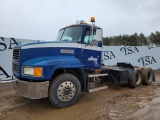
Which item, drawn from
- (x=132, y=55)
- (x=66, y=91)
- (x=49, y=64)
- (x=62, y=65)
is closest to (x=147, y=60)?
(x=132, y=55)

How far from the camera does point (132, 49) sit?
56.9 ft

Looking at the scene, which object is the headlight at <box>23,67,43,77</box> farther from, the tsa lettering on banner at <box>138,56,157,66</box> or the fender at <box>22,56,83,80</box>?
the tsa lettering on banner at <box>138,56,157,66</box>

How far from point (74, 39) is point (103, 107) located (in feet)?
8.29

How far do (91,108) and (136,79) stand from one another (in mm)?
4670

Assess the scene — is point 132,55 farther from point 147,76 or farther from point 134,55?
point 147,76

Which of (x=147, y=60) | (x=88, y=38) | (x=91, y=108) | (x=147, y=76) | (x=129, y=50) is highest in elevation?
(x=88, y=38)

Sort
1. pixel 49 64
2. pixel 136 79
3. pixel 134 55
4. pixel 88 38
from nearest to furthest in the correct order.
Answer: pixel 49 64
pixel 88 38
pixel 136 79
pixel 134 55

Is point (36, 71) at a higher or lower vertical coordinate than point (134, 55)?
lower

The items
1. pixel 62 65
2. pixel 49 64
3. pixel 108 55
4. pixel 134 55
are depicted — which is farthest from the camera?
pixel 134 55

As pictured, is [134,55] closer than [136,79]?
No

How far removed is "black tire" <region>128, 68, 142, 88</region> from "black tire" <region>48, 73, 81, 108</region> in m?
3.97

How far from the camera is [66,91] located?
6.35 meters

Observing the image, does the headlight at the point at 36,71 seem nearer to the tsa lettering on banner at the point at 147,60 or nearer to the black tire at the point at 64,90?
the black tire at the point at 64,90

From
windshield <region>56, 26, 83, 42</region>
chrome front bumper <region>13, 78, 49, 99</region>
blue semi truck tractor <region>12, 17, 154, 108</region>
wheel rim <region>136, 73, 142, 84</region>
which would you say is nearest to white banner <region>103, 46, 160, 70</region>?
wheel rim <region>136, 73, 142, 84</region>
